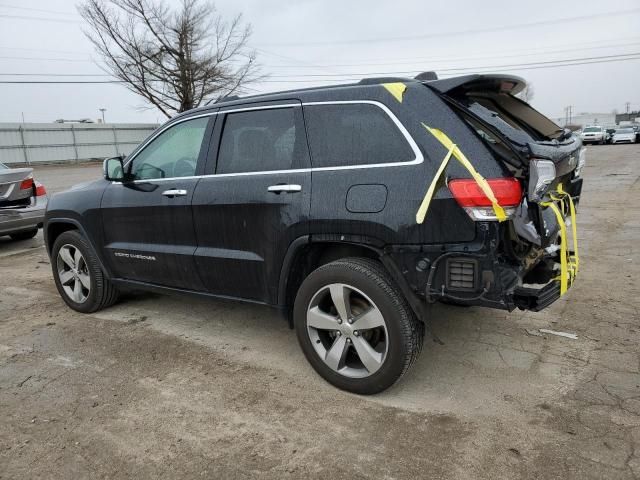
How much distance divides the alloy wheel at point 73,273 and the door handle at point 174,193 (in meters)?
1.36

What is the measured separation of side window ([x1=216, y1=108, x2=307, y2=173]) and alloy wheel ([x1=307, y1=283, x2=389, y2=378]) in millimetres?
893

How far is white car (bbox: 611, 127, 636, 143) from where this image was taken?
3766cm

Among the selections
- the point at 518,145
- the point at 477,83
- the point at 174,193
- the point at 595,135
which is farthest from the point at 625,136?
the point at 174,193

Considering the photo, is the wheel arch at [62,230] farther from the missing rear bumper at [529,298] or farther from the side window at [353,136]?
the missing rear bumper at [529,298]

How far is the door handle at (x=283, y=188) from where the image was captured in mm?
3280

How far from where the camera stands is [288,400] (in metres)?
3.20

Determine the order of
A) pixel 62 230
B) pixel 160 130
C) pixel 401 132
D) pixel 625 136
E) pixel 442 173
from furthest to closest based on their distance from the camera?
pixel 625 136 → pixel 62 230 → pixel 160 130 → pixel 401 132 → pixel 442 173

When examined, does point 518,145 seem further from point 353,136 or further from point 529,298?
point 353,136

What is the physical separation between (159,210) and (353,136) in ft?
5.79

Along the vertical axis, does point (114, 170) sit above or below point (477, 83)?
below

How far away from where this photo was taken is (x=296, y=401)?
318cm

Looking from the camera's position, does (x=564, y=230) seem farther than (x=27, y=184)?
No

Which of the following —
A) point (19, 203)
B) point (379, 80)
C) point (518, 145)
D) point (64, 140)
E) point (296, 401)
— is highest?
point (64, 140)

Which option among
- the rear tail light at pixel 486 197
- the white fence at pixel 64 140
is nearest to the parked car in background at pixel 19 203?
the rear tail light at pixel 486 197
